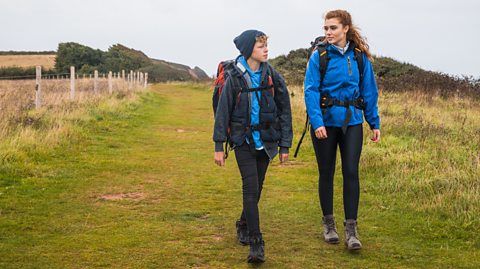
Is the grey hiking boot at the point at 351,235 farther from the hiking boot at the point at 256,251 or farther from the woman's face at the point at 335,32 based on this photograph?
the woman's face at the point at 335,32

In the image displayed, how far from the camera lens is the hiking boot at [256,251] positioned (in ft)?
14.9

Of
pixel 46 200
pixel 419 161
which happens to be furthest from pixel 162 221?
pixel 419 161

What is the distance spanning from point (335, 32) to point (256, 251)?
1941 mm

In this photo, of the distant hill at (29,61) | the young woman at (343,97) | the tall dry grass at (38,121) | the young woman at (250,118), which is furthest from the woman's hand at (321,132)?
the distant hill at (29,61)

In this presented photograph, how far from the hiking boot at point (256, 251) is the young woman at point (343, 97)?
808 millimetres

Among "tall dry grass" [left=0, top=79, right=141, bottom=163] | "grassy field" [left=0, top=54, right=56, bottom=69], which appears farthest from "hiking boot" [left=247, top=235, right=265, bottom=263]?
"grassy field" [left=0, top=54, right=56, bottom=69]

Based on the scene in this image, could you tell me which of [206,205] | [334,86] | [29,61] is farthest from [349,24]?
[29,61]

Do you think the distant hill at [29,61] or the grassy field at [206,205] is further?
the distant hill at [29,61]

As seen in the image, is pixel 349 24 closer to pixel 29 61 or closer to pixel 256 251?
pixel 256 251

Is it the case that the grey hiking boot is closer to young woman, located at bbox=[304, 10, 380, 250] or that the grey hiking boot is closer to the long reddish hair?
young woman, located at bbox=[304, 10, 380, 250]

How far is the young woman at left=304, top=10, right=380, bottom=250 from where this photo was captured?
192 inches

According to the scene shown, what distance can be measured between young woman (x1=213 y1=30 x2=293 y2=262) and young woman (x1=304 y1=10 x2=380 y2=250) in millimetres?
400

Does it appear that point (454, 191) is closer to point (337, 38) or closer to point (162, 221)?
point (337, 38)

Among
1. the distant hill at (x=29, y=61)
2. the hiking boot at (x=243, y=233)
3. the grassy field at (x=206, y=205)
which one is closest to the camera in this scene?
the grassy field at (x=206, y=205)
